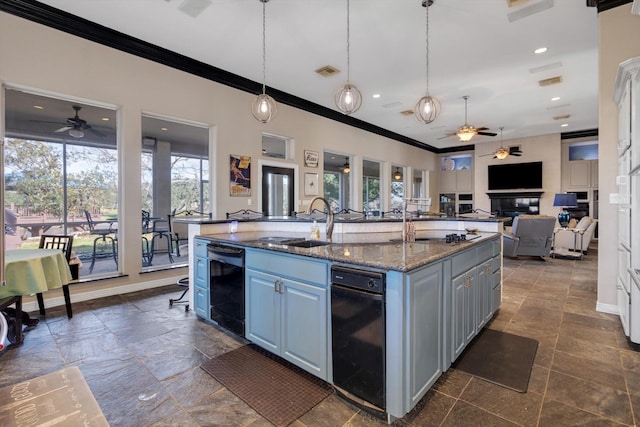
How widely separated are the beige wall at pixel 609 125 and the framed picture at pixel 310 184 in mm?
4741

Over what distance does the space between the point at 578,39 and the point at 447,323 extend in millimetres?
4550

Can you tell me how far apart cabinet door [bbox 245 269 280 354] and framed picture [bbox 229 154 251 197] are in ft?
10.3

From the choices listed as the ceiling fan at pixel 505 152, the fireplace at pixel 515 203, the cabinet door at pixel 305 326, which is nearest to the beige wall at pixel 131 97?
the cabinet door at pixel 305 326

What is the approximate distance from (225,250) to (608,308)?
4.08m

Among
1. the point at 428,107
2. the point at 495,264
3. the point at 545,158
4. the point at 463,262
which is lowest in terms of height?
the point at 495,264

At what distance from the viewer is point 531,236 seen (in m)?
6.39

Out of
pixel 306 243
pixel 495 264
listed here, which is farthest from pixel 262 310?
pixel 495 264

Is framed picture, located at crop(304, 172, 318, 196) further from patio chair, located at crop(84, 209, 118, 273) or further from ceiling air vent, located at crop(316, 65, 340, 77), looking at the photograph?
patio chair, located at crop(84, 209, 118, 273)

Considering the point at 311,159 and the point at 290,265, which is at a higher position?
the point at 311,159

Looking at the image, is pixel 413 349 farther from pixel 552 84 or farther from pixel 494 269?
pixel 552 84

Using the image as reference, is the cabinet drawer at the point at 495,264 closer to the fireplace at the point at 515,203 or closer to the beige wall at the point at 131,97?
the beige wall at the point at 131,97

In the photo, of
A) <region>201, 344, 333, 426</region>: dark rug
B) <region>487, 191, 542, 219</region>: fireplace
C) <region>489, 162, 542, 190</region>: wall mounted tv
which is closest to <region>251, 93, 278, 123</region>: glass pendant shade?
<region>201, 344, 333, 426</region>: dark rug

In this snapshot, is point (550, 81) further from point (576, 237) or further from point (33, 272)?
point (33, 272)

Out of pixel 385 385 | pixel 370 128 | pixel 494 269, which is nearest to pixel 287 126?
pixel 370 128
